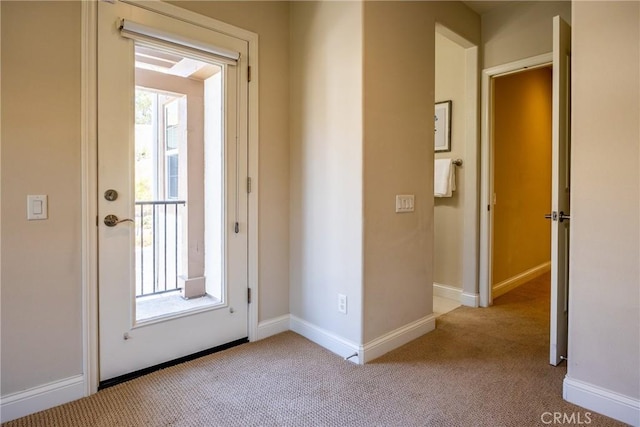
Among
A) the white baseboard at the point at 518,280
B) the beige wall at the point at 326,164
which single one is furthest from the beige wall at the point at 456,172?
the beige wall at the point at 326,164

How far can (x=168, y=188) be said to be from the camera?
2326 millimetres

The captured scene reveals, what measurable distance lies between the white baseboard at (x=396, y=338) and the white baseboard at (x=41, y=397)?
157cm

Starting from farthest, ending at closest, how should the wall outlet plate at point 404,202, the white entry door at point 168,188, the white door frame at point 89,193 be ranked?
the wall outlet plate at point 404,202
the white entry door at point 168,188
the white door frame at point 89,193

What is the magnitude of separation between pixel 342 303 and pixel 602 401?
55.2 inches

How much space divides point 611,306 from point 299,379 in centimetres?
161

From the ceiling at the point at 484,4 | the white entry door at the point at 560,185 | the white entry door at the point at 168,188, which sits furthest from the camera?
the ceiling at the point at 484,4

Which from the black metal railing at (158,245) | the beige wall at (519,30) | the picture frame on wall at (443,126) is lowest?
the black metal railing at (158,245)

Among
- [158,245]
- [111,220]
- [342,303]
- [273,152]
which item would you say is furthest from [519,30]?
[111,220]

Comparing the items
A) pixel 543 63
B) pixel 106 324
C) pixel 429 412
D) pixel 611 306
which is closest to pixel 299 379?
pixel 429 412

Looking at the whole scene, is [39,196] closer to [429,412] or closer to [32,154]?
[32,154]

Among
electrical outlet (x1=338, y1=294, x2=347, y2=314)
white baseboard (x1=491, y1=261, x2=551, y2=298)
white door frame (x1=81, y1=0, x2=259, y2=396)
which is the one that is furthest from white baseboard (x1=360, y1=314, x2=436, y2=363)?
white door frame (x1=81, y1=0, x2=259, y2=396)

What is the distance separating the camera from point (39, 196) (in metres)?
1.77

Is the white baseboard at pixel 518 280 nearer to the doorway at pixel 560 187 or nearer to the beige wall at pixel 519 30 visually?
the doorway at pixel 560 187

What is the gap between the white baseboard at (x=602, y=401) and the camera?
1661 mm
